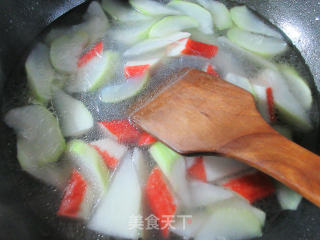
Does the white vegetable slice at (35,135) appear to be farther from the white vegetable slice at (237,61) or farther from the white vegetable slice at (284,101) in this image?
the white vegetable slice at (284,101)

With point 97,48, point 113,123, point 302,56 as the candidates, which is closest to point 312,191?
point 113,123

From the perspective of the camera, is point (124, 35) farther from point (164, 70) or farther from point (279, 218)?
point (279, 218)

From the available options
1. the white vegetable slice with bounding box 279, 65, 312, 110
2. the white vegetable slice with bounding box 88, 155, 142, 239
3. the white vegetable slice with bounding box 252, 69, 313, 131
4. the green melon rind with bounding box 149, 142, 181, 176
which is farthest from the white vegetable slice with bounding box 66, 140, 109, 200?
the white vegetable slice with bounding box 279, 65, 312, 110

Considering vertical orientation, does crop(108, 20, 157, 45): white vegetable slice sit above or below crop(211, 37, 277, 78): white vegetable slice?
above

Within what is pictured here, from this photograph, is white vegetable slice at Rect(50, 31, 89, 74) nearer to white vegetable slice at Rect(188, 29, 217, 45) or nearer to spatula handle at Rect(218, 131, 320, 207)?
white vegetable slice at Rect(188, 29, 217, 45)

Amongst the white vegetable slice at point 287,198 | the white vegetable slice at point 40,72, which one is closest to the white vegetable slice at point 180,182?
the white vegetable slice at point 287,198

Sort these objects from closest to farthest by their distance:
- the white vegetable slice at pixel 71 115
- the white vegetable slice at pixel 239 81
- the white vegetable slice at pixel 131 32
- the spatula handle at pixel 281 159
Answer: the spatula handle at pixel 281 159 < the white vegetable slice at pixel 71 115 < the white vegetable slice at pixel 239 81 < the white vegetable slice at pixel 131 32

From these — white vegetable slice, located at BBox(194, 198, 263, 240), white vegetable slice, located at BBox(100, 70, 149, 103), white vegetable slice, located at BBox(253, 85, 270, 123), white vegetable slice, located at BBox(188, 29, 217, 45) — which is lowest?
white vegetable slice, located at BBox(194, 198, 263, 240)
